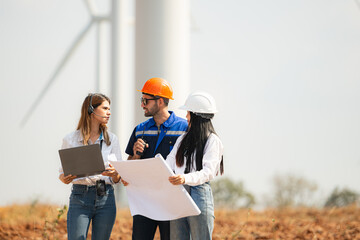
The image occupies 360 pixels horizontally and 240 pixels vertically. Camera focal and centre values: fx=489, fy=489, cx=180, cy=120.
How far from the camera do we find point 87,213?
15.8ft

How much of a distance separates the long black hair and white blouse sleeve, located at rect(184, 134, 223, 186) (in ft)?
0.21

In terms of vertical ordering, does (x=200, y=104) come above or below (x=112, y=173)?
above

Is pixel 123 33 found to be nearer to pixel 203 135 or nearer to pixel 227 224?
pixel 227 224

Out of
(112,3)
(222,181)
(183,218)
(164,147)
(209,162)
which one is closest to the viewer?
(209,162)

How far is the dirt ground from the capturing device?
8758 mm

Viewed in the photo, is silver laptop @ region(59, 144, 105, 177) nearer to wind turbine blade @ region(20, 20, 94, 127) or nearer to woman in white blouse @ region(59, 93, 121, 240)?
woman in white blouse @ region(59, 93, 121, 240)

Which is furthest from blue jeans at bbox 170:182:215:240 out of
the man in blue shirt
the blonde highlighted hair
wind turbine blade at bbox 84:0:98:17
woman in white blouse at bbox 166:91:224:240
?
wind turbine blade at bbox 84:0:98:17

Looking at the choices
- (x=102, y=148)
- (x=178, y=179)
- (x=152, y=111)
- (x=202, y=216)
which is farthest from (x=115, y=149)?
(x=202, y=216)

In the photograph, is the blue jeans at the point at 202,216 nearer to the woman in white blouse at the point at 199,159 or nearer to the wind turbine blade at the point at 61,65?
the woman in white blouse at the point at 199,159

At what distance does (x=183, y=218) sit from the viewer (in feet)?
15.3

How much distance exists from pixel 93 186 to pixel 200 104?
1.35 meters

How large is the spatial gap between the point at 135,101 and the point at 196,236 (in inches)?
205

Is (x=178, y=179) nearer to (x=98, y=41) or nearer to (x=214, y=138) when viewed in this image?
(x=214, y=138)

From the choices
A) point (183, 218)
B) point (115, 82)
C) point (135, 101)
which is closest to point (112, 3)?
point (115, 82)
